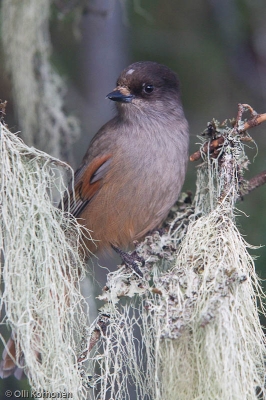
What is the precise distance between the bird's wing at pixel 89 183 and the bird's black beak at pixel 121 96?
1.27 feet

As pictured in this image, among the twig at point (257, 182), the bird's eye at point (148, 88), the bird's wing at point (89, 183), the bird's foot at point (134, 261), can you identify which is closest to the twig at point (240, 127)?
the twig at point (257, 182)

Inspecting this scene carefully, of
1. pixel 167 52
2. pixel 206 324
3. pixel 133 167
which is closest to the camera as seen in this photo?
pixel 206 324

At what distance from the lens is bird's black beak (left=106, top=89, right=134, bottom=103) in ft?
13.1

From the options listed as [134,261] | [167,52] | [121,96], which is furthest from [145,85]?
[167,52]

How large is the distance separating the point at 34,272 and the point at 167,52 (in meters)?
3.52

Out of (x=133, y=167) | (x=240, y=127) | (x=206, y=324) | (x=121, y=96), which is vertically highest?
(x=121, y=96)

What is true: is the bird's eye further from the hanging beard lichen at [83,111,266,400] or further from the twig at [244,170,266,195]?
the hanging beard lichen at [83,111,266,400]

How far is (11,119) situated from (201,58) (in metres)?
1.83

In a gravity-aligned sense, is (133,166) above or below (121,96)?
below

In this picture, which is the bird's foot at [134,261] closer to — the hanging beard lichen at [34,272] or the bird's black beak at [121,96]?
the hanging beard lichen at [34,272]

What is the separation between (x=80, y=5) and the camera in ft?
16.1

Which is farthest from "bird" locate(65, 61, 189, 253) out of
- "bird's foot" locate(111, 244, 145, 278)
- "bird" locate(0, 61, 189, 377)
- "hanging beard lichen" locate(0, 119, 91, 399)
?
"hanging beard lichen" locate(0, 119, 91, 399)

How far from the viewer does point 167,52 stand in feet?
18.5

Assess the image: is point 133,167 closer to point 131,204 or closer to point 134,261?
point 131,204
